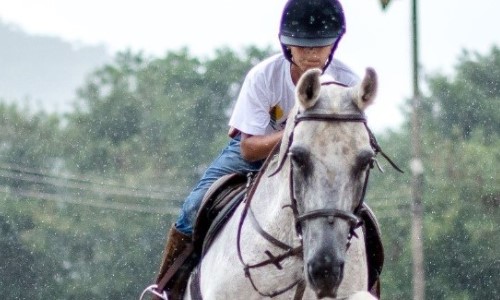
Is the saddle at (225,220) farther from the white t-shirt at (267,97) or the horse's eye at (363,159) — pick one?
the horse's eye at (363,159)

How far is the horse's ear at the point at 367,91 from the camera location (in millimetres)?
6055

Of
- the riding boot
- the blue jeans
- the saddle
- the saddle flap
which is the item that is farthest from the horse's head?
the riding boot

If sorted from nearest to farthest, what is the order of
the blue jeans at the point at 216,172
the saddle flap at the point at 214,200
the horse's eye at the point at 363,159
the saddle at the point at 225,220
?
the horse's eye at the point at 363,159 < the saddle at the point at 225,220 < the saddle flap at the point at 214,200 < the blue jeans at the point at 216,172

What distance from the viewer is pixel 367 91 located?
611 centimetres

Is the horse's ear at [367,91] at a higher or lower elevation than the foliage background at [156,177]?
higher

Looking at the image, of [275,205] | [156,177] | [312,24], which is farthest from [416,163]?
[156,177]

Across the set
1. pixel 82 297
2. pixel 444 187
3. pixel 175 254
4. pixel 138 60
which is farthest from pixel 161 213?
pixel 175 254

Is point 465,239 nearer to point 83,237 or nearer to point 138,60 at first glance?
point 83,237

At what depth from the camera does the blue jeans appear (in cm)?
A: 759

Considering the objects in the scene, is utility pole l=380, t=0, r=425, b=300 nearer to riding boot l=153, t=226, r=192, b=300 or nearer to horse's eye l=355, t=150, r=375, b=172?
riding boot l=153, t=226, r=192, b=300

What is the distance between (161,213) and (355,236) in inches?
1758

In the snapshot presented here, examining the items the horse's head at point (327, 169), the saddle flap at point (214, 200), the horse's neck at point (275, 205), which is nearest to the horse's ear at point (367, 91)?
the horse's head at point (327, 169)

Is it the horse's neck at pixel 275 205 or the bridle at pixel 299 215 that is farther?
the horse's neck at pixel 275 205

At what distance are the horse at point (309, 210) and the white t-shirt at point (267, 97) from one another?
32 centimetres
